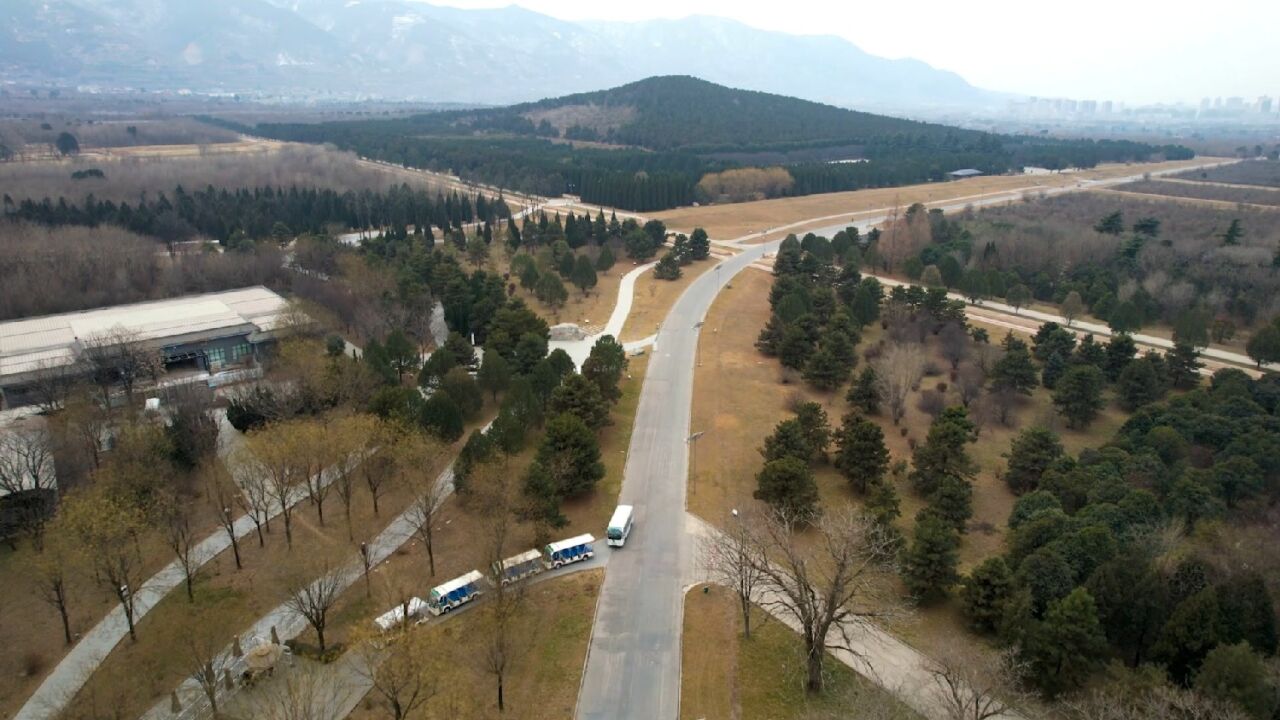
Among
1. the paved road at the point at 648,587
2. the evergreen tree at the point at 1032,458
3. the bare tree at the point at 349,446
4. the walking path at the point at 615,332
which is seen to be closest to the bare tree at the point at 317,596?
the bare tree at the point at 349,446

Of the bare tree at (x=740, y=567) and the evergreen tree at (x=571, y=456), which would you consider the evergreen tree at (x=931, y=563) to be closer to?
the bare tree at (x=740, y=567)

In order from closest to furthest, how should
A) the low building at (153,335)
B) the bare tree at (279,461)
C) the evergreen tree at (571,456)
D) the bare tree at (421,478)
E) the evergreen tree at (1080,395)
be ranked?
the bare tree at (421,478) → the bare tree at (279,461) → the evergreen tree at (571,456) → the evergreen tree at (1080,395) → the low building at (153,335)

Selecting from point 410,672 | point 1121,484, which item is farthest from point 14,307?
point 1121,484

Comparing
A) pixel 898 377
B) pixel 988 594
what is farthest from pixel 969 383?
pixel 988 594

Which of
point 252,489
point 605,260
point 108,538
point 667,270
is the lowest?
point 252,489

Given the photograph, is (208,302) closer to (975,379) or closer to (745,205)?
(975,379)

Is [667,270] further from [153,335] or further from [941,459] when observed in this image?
[153,335]
